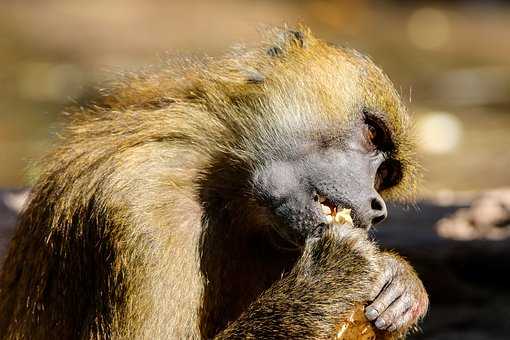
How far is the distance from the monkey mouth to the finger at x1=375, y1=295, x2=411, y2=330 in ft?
1.38

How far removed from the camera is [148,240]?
4.79 m

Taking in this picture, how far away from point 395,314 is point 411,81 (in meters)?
10.1

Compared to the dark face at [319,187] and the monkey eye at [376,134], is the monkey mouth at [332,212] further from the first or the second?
the monkey eye at [376,134]

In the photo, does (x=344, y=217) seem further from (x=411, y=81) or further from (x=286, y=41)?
(x=411, y=81)

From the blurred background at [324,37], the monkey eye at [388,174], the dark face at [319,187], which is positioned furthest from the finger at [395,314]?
the blurred background at [324,37]

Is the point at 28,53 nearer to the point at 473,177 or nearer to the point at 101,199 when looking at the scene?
the point at 473,177

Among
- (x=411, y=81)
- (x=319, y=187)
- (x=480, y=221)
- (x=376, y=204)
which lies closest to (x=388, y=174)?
(x=376, y=204)

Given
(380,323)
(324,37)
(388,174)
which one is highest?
(388,174)

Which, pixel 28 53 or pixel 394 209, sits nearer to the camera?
pixel 394 209

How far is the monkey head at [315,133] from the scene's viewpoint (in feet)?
16.6

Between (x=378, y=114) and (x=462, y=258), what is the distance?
2198mm

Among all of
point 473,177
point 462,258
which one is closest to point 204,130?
point 462,258

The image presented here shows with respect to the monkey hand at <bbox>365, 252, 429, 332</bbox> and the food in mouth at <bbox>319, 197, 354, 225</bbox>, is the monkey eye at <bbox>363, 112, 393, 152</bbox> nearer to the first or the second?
the food in mouth at <bbox>319, 197, 354, 225</bbox>

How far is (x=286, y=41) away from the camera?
18.2 feet
